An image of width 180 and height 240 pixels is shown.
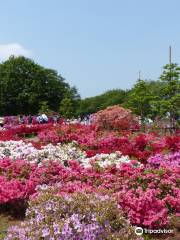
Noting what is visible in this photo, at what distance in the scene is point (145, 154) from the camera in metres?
12.3

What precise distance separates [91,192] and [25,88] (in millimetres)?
55580

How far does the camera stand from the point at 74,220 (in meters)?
4.35

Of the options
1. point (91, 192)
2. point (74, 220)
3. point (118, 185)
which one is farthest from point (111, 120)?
point (74, 220)

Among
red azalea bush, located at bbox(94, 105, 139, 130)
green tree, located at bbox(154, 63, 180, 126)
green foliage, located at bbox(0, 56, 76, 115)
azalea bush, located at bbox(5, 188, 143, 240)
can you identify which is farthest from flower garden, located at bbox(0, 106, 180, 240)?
green foliage, located at bbox(0, 56, 76, 115)

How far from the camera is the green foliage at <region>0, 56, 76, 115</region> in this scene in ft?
196

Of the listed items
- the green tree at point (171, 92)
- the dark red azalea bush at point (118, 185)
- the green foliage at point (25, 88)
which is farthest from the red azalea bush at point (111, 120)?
the green foliage at point (25, 88)

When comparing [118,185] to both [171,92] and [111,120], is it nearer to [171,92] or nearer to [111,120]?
[111,120]

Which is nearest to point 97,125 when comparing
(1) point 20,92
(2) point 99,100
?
(1) point 20,92

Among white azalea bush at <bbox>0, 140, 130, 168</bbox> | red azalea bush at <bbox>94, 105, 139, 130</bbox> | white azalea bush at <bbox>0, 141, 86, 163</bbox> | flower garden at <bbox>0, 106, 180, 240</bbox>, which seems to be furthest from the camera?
red azalea bush at <bbox>94, 105, 139, 130</bbox>

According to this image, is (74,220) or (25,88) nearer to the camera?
(74,220)

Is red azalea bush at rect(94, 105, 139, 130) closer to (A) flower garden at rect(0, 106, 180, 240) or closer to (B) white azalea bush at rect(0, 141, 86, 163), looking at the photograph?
(A) flower garden at rect(0, 106, 180, 240)

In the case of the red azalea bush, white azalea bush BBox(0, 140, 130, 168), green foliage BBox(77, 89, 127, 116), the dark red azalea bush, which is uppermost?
green foliage BBox(77, 89, 127, 116)

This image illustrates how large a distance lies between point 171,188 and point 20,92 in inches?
2130

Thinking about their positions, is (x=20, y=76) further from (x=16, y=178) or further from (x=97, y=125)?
(x=16, y=178)
